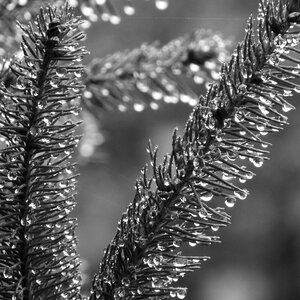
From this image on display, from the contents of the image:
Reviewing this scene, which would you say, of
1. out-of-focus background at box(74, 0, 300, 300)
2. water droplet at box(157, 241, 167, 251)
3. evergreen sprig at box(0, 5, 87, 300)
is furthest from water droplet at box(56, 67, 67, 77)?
out-of-focus background at box(74, 0, 300, 300)

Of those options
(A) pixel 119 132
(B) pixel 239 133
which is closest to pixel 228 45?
(B) pixel 239 133

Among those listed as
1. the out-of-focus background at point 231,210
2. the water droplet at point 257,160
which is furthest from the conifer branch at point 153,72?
the out-of-focus background at point 231,210

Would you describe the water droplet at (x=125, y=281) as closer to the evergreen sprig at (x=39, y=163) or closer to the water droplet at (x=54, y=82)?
the evergreen sprig at (x=39, y=163)

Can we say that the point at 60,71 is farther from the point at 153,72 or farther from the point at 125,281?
the point at 153,72

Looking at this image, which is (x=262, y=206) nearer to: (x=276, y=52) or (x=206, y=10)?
(x=206, y=10)

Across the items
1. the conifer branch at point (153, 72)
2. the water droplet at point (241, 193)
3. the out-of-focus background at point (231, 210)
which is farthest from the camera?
the out-of-focus background at point (231, 210)

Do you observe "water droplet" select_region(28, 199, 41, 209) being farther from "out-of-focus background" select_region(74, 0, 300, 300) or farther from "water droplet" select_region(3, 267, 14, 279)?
"out-of-focus background" select_region(74, 0, 300, 300)

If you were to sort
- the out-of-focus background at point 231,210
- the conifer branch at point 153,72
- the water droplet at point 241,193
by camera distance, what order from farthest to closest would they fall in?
the out-of-focus background at point 231,210 < the conifer branch at point 153,72 < the water droplet at point 241,193
